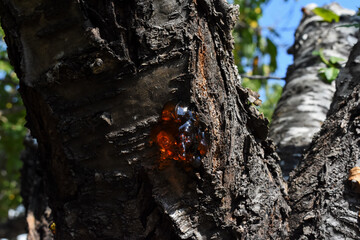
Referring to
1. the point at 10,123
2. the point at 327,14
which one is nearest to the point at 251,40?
the point at 327,14

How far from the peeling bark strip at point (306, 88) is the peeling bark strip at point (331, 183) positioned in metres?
0.30

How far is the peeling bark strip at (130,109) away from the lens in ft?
2.97

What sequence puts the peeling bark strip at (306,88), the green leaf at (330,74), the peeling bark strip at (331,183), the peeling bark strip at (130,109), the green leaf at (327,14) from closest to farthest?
the peeling bark strip at (130,109), the peeling bark strip at (331,183), the peeling bark strip at (306,88), the green leaf at (330,74), the green leaf at (327,14)

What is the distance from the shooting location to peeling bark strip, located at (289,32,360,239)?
118 centimetres

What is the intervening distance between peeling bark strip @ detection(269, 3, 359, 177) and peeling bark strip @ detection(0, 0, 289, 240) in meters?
0.69

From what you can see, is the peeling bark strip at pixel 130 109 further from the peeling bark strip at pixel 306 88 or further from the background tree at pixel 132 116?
the peeling bark strip at pixel 306 88

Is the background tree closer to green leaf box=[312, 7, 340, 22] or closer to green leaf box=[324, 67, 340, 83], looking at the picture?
green leaf box=[324, 67, 340, 83]

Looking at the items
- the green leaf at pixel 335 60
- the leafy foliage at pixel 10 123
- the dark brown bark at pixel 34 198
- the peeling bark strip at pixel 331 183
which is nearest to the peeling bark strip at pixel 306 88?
the green leaf at pixel 335 60

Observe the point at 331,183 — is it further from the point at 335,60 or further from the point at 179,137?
the point at 335,60

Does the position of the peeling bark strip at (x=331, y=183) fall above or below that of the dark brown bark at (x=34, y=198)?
below

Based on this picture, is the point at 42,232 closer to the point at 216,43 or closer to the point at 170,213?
the point at 170,213

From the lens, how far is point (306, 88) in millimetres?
2246

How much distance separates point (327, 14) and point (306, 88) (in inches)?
28.1

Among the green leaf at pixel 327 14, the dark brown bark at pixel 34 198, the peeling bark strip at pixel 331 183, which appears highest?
the green leaf at pixel 327 14
